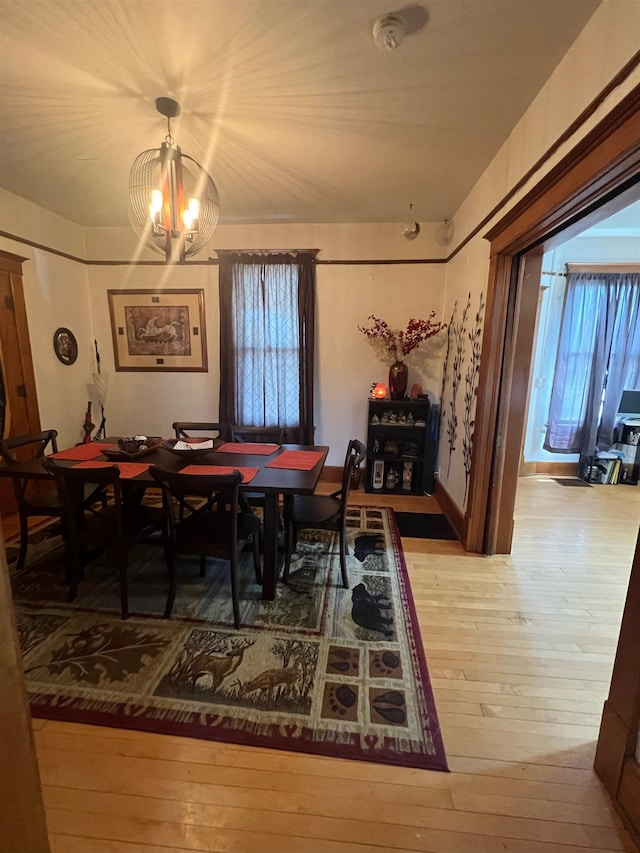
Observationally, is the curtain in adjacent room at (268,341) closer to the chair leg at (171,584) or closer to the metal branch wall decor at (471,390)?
the metal branch wall decor at (471,390)

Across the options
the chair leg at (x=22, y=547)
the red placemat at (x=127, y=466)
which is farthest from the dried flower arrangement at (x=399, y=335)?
the chair leg at (x=22, y=547)

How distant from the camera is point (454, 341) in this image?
3.51 meters

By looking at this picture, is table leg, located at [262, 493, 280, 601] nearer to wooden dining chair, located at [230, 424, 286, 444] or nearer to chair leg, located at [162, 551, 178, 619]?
chair leg, located at [162, 551, 178, 619]

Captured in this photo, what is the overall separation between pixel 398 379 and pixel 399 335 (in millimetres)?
487

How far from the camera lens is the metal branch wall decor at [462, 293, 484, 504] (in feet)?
9.11

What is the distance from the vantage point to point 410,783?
1289 millimetres

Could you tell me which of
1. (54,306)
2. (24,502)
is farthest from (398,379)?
(54,306)

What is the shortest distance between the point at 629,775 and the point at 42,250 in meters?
5.16

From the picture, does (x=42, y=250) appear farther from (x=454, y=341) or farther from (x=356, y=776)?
(x=356, y=776)

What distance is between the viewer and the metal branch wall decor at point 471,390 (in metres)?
2.78

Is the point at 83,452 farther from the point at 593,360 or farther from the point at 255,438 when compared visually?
the point at 593,360

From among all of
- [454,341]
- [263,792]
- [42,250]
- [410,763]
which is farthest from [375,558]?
[42,250]

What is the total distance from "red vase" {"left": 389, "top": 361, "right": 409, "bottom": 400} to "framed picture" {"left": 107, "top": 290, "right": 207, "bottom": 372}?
6.86ft

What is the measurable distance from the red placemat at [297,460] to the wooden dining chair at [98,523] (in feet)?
2.61
